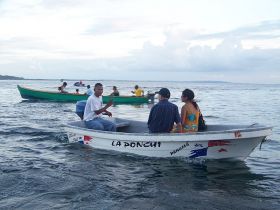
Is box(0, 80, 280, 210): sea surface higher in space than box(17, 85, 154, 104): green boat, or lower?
lower

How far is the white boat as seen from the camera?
30.0 ft

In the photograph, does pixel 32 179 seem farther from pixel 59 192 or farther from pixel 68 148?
pixel 68 148

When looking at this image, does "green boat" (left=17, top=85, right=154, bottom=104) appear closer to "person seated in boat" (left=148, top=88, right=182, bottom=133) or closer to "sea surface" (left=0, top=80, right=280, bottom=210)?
"sea surface" (left=0, top=80, right=280, bottom=210)

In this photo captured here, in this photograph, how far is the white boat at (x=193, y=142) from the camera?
916 centimetres

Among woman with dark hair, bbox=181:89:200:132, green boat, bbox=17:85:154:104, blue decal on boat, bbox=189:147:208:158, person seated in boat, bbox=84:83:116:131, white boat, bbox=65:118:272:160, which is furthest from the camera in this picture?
green boat, bbox=17:85:154:104

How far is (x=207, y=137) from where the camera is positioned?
30.5 feet

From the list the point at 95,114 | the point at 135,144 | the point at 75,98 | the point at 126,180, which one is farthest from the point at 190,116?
the point at 75,98

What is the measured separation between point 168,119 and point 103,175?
7.59ft

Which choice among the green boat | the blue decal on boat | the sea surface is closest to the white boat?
the blue decal on boat

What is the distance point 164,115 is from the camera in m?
9.88

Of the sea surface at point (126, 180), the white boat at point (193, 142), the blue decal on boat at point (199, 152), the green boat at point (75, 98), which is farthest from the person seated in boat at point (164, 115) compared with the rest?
the green boat at point (75, 98)

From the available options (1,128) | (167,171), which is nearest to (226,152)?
(167,171)

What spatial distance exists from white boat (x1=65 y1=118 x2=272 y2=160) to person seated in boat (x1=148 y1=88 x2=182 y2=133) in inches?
12.5

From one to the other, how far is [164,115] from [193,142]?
1055 millimetres
